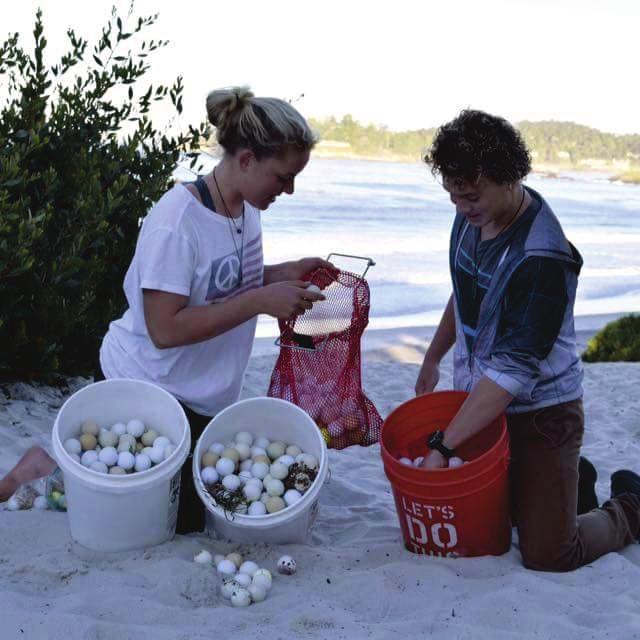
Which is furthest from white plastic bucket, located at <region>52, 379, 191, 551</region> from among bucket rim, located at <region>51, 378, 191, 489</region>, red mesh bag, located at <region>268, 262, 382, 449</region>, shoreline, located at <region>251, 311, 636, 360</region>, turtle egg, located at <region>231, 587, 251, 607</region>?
shoreline, located at <region>251, 311, 636, 360</region>

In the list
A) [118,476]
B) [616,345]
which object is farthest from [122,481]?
[616,345]

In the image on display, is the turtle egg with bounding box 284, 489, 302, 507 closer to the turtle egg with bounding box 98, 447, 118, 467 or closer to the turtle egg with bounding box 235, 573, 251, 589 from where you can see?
the turtle egg with bounding box 235, 573, 251, 589

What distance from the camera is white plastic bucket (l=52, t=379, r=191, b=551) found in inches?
106

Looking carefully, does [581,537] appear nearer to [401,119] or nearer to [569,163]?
[401,119]

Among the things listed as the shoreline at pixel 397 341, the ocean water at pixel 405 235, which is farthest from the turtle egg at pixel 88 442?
the ocean water at pixel 405 235

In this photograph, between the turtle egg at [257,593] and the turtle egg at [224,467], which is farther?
the turtle egg at [224,467]

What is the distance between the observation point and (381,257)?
1541 centimetres

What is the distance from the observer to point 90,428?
2965 mm

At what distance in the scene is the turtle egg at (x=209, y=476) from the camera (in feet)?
9.44

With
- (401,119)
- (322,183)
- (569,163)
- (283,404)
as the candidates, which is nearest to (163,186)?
(283,404)

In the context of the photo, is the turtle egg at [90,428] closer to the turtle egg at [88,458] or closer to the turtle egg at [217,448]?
the turtle egg at [88,458]

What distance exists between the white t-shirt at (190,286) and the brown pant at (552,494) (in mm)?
1141

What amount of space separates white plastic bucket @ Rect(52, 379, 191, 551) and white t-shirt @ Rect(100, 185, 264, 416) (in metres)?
0.12

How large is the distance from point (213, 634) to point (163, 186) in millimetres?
3449
